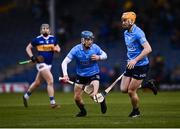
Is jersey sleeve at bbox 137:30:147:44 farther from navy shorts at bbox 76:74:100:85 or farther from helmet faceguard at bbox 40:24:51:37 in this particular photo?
helmet faceguard at bbox 40:24:51:37

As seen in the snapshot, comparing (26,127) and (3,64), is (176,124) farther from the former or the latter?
(3,64)

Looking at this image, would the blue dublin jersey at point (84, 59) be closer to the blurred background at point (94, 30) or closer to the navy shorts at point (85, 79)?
the navy shorts at point (85, 79)

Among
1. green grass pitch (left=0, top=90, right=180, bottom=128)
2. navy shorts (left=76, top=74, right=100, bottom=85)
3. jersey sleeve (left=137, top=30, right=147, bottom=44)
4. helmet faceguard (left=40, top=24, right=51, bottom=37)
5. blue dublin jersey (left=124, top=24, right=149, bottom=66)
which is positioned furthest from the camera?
helmet faceguard (left=40, top=24, right=51, bottom=37)

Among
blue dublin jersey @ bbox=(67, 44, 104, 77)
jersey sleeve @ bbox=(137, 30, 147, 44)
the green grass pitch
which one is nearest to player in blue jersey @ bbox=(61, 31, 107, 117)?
blue dublin jersey @ bbox=(67, 44, 104, 77)

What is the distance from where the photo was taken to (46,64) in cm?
2484

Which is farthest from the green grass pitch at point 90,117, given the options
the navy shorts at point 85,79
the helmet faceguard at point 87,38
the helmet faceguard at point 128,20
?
the helmet faceguard at point 128,20

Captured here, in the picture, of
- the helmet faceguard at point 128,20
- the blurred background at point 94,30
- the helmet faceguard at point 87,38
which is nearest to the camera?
the helmet faceguard at point 128,20

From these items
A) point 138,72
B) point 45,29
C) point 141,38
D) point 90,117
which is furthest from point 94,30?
point 141,38

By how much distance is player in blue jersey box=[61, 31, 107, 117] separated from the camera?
66.1 ft

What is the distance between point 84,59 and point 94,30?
24.0 metres

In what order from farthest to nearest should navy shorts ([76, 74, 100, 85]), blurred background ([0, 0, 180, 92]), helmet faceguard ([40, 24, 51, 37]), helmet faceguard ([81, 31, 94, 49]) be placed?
blurred background ([0, 0, 180, 92]) < helmet faceguard ([40, 24, 51, 37]) < navy shorts ([76, 74, 100, 85]) < helmet faceguard ([81, 31, 94, 49])

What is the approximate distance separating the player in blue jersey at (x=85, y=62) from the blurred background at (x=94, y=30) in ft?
62.7

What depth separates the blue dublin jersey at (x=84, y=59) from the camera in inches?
797

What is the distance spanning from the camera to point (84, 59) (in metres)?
20.3
